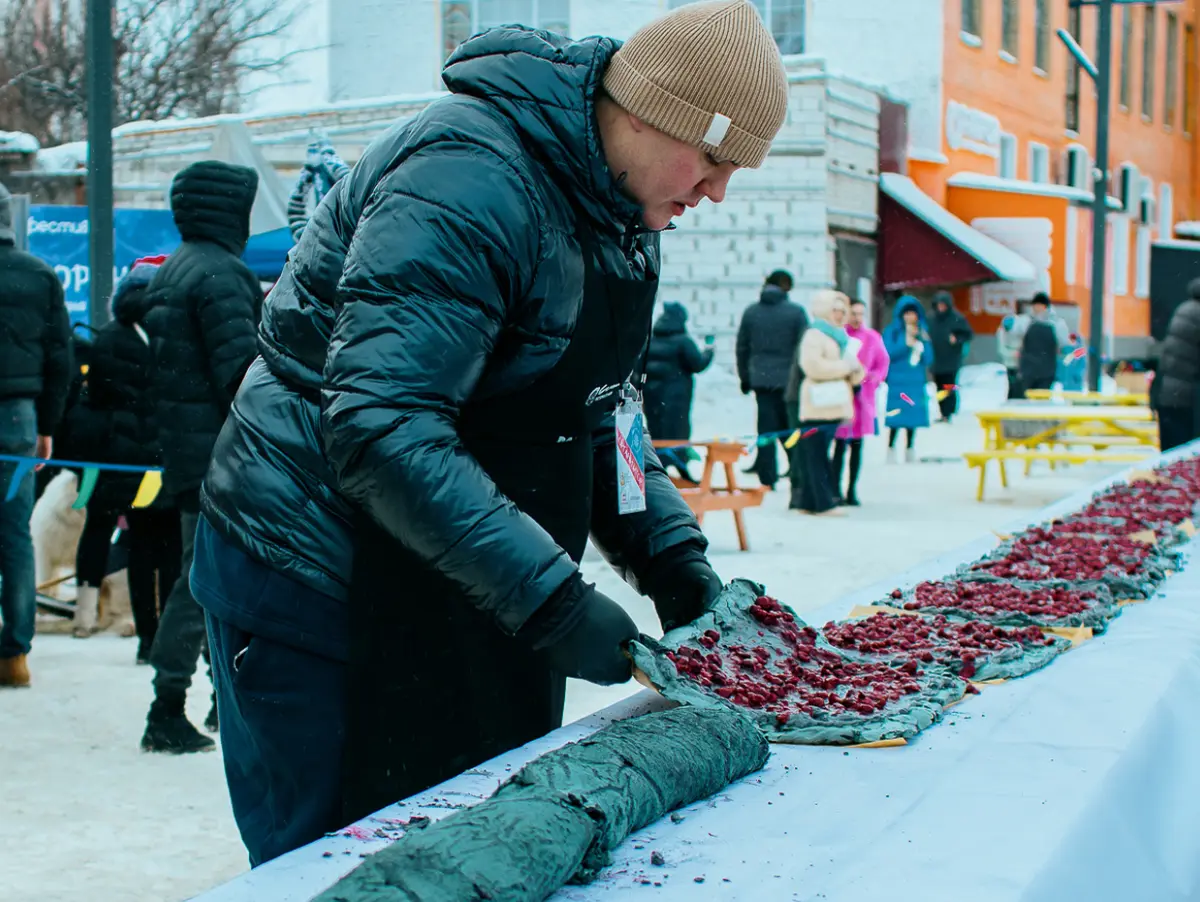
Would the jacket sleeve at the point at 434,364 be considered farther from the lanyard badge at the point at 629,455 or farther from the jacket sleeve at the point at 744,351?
the jacket sleeve at the point at 744,351

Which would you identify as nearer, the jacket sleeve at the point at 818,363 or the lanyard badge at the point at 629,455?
the lanyard badge at the point at 629,455

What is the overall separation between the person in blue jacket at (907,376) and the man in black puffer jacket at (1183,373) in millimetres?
2816

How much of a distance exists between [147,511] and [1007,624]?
337 cm

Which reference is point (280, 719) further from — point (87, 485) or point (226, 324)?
point (87, 485)

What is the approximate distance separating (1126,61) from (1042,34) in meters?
7.16

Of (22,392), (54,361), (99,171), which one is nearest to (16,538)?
(22,392)

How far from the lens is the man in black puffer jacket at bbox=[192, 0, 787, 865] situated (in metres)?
1.77

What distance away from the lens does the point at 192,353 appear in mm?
4469

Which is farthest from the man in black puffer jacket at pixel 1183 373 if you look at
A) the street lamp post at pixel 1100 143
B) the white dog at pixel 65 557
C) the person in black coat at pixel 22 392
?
the person in black coat at pixel 22 392

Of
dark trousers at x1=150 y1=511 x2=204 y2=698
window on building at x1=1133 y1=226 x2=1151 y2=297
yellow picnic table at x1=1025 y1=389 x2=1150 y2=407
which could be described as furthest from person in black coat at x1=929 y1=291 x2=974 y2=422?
window on building at x1=1133 y1=226 x2=1151 y2=297

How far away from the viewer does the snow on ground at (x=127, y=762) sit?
3.39 m

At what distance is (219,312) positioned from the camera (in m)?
4.36

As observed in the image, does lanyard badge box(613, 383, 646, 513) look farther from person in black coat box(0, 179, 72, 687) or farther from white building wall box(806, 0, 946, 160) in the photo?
white building wall box(806, 0, 946, 160)

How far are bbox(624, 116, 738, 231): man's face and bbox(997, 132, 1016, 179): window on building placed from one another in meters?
25.9
